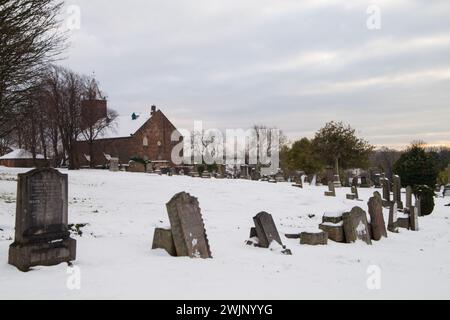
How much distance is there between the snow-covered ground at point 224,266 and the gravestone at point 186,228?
31 centimetres

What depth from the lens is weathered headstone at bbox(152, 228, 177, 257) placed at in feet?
27.0

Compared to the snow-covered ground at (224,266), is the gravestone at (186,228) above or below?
above

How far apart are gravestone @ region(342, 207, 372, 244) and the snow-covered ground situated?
40 centimetres

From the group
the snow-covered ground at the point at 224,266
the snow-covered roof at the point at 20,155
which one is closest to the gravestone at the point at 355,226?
the snow-covered ground at the point at 224,266

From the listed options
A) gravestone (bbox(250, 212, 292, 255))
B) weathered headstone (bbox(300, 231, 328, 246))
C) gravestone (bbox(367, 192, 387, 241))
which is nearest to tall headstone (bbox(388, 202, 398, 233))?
gravestone (bbox(367, 192, 387, 241))

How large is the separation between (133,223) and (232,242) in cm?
362

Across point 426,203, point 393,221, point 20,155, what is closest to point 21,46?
point 393,221

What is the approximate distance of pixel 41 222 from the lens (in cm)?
707

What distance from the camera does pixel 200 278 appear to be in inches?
258

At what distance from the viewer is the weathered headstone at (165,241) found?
8.23 meters

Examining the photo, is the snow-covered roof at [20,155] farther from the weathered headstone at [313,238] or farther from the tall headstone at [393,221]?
the weathered headstone at [313,238]

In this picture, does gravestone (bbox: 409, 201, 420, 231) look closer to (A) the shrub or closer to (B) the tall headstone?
(B) the tall headstone

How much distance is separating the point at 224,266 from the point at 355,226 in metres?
5.44
